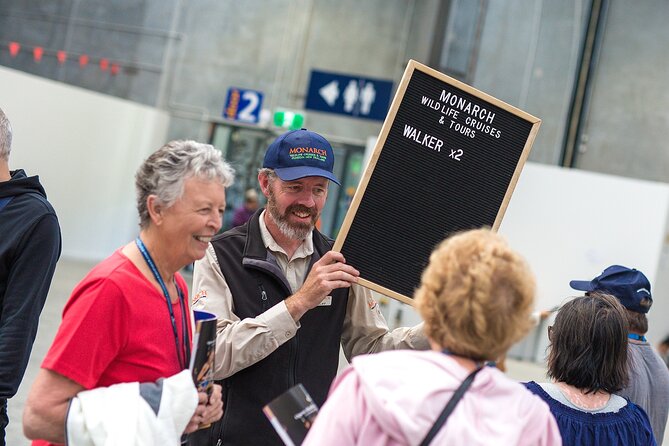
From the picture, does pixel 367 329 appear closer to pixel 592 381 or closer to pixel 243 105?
pixel 592 381

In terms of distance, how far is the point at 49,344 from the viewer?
6824 millimetres

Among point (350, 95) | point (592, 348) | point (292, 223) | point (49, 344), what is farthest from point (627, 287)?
point (350, 95)

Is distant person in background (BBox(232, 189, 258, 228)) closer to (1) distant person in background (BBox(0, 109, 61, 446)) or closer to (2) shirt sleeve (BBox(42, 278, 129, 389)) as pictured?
(1) distant person in background (BBox(0, 109, 61, 446))

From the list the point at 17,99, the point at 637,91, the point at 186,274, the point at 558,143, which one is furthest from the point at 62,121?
the point at 637,91

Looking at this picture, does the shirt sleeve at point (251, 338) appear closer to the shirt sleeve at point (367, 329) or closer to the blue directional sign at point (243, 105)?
the shirt sleeve at point (367, 329)

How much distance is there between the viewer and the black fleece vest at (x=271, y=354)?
7.80 ft

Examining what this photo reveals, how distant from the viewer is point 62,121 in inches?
486

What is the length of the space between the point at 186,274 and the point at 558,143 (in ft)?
19.8

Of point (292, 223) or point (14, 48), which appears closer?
point (292, 223)

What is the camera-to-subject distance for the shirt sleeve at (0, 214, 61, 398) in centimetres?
237

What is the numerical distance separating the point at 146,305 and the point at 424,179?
910 mm

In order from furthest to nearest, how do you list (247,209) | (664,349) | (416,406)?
(247,209) < (664,349) < (416,406)

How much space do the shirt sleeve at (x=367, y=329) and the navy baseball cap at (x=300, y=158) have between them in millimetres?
355

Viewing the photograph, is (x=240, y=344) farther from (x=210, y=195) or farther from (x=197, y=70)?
(x=197, y=70)
